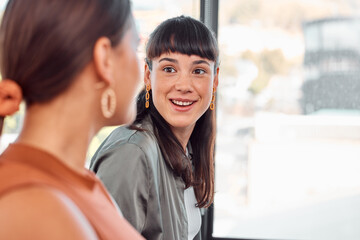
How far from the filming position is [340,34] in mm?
2918

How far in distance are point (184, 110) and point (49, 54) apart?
44.5 inches

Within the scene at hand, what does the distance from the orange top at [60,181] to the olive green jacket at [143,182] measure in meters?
0.71

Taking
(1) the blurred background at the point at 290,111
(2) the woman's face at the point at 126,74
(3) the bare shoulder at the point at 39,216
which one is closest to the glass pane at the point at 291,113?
(1) the blurred background at the point at 290,111

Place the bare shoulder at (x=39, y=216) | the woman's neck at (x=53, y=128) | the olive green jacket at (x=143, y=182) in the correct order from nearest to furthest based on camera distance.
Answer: the bare shoulder at (x=39, y=216) < the woman's neck at (x=53, y=128) < the olive green jacket at (x=143, y=182)

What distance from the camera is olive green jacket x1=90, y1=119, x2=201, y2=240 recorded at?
1505 millimetres

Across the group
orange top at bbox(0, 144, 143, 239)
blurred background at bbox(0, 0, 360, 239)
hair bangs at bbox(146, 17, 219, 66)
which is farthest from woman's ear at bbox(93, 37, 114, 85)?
blurred background at bbox(0, 0, 360, 239)

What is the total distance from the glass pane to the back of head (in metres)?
2.20

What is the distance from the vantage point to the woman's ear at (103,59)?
724 mm

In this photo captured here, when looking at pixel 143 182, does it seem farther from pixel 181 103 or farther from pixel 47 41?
pixel 47 41

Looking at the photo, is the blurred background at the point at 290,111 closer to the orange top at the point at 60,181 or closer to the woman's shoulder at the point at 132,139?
the woman's shoulder at the point at 132,139

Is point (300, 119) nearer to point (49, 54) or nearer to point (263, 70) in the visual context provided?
point (263, 70)

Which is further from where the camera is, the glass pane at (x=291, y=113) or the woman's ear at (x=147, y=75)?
the glass pane at (x=291, y=113)

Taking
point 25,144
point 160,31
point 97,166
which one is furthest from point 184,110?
point 25,144

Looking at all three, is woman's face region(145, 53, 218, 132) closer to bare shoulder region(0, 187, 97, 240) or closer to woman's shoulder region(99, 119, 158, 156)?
woman's shoulder region(99, 119, 158, 156)
